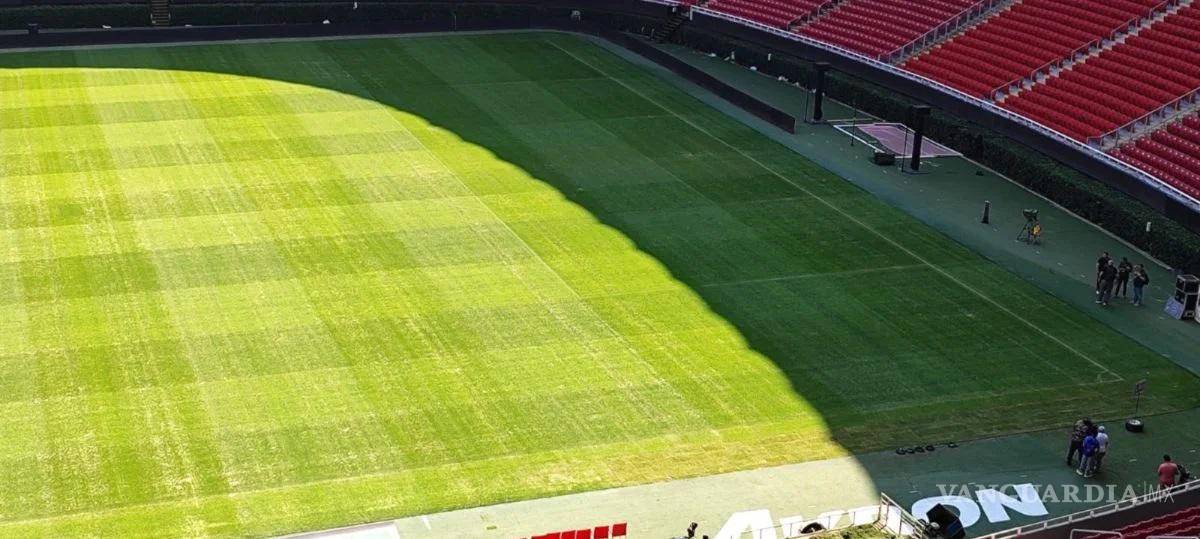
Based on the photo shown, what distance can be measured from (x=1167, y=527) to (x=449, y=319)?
1888cm

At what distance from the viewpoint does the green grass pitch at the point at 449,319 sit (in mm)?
31781

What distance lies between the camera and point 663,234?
46344 millimetres

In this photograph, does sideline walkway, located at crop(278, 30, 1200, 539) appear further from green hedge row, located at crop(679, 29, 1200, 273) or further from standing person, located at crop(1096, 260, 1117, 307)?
green hedge row, located at crop(679, 29, 1200, 273)

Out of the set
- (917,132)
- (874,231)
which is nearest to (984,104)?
(917,132)

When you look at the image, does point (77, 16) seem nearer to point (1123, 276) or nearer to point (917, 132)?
point (917, 132)

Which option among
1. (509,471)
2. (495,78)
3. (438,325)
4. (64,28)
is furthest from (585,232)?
(64,28)

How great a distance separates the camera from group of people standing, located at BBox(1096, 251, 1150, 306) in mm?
41469

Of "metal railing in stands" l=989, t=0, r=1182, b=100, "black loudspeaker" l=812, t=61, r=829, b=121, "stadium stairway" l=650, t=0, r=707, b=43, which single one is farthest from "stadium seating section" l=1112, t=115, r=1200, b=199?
"stadium stairway" l=650, t=0, r=707, b=43

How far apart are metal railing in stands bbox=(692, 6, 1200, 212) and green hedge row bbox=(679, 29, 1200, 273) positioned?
121 cm

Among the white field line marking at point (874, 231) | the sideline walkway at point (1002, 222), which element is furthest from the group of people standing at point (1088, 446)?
the sideline walkway at point (1002, 222)

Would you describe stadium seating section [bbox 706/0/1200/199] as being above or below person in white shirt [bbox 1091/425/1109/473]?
above

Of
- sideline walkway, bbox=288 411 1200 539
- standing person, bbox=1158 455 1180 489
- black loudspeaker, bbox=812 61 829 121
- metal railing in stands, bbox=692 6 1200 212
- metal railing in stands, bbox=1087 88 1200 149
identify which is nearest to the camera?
sideline walkway, bbox=288 411 1200 539

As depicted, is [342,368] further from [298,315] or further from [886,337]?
[886,337]

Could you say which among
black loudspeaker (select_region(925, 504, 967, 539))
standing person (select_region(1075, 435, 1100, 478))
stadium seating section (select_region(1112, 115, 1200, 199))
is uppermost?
stadium seating section (select_region(1112, 115, 1200, 199))
